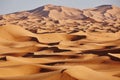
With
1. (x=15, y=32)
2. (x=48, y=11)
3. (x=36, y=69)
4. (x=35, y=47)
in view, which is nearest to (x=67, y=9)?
(x=48, y=11)

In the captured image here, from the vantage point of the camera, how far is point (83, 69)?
4.16 m

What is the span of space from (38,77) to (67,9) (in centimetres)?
3136

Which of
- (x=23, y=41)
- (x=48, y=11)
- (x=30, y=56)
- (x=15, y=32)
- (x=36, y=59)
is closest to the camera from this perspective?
(x=36, y=59)

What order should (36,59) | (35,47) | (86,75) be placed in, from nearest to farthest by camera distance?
1. (86,75)
2. (36,59)
3. (35,47)

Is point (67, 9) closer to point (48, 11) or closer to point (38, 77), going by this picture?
point (48, 11)

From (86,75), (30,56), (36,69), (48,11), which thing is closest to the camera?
(86,75)

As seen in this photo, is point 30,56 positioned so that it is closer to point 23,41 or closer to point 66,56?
point 66,56

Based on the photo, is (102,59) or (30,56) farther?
(30,56)

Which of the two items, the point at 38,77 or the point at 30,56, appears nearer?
the point at 38,77

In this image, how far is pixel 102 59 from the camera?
546cm

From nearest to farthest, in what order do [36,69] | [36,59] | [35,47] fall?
[36,69], [36,59], [35,47]

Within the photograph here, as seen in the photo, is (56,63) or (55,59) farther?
(55,59)

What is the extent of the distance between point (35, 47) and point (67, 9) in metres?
27.9

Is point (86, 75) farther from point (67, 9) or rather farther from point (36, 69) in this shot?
point (67, 9)
